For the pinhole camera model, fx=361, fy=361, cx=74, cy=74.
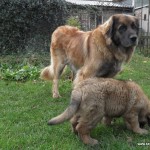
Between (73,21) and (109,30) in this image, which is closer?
(109,30)

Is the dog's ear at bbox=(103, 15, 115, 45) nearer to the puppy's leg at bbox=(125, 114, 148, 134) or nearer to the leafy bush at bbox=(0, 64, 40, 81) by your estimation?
the puppy's leg at bbox=(125, 114, 148, 134)

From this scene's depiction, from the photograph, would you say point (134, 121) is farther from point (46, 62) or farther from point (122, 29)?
point (46, 62)

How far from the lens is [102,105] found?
15.4ft

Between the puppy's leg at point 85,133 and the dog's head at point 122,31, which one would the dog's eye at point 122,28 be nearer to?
the dog's head at point 122,31

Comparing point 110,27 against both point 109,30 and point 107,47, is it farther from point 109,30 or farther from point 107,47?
point 107,47

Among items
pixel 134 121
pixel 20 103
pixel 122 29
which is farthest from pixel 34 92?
pixel 134 121

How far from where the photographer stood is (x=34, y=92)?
25.8ft

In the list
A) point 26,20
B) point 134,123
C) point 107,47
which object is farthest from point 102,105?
point 26,20

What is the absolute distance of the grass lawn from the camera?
471cm

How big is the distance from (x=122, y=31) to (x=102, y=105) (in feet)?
5.86

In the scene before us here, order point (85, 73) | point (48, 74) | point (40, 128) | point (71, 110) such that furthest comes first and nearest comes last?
1. point (48, 74)
2. point (85, 73)
3. point (40, 128)
4. point (71, 110)

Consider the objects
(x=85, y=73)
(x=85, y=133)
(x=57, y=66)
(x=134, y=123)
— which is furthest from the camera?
(x=57, y=66)

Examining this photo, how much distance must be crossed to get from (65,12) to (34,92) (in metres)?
5.74

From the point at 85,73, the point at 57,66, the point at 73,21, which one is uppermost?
the point at 73,21
